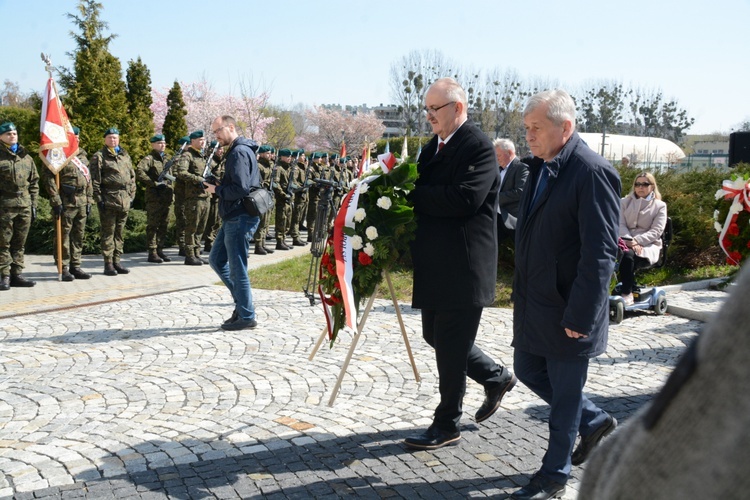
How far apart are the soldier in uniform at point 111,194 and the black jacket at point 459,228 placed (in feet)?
31.1

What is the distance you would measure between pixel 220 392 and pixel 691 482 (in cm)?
541

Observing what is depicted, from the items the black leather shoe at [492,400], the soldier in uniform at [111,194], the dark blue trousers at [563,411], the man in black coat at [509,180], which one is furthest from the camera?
the soldier in uniform at [111,194]

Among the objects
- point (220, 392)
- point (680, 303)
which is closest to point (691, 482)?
point (220, 392)

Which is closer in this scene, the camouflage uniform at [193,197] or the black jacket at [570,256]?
the black jacket at [570,256]

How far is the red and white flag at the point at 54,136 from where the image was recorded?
38.4ft

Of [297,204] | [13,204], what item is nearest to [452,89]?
[13,204]

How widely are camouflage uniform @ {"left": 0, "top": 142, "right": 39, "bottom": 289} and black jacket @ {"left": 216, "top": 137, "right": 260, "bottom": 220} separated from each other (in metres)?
4.91

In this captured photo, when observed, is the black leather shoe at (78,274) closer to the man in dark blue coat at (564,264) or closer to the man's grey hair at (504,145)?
the man's grey hair at (504,145)

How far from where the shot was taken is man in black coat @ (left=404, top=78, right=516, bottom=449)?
448 centimetres

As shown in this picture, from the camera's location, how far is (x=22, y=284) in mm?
11242

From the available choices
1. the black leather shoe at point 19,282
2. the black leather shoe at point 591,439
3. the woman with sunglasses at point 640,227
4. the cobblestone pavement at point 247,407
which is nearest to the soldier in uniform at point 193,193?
the black leather shoe at point 19,282

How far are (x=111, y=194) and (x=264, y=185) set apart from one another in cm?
361

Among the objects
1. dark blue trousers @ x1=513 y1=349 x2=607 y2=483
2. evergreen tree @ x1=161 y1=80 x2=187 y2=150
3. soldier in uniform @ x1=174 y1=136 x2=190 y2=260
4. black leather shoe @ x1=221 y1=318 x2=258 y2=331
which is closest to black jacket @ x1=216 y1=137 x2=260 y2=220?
black leather shoe @ x1=221 y1=318 x2=258 y2=331

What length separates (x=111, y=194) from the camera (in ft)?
42.7
